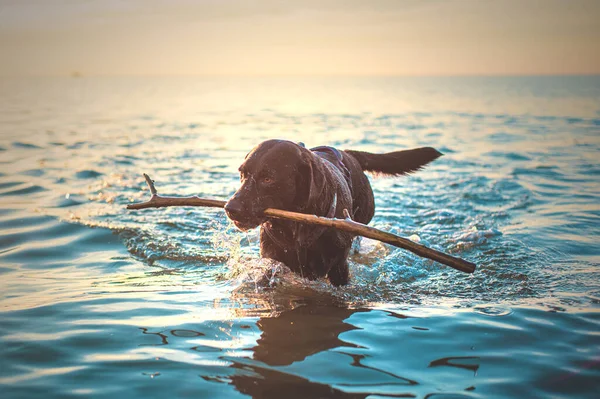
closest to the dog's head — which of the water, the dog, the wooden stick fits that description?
the dog

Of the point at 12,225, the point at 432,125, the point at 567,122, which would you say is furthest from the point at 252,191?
the point at 567,122

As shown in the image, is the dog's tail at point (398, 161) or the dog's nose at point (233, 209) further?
the dog's tail at point (398, 161)

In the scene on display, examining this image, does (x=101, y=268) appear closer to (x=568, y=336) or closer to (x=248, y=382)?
(x=248, y=382)

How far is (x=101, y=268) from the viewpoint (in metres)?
5.95

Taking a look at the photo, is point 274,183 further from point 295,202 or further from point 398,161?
point 398,161

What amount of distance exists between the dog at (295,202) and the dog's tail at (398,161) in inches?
52.2

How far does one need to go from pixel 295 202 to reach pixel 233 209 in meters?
0.63

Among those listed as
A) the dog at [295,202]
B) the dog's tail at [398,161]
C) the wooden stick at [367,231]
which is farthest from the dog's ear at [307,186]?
the dog's tail at [398,161]

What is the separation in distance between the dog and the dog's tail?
4.35 ft

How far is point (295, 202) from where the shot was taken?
452 cm

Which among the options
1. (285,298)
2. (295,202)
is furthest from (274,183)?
(285,298)

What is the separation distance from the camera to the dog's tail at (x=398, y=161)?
6.81 meters

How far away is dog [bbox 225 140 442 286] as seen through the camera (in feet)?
14.0

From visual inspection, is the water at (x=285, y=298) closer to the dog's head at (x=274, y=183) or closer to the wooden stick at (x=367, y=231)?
the wooden stick at (x=367, y=231)
